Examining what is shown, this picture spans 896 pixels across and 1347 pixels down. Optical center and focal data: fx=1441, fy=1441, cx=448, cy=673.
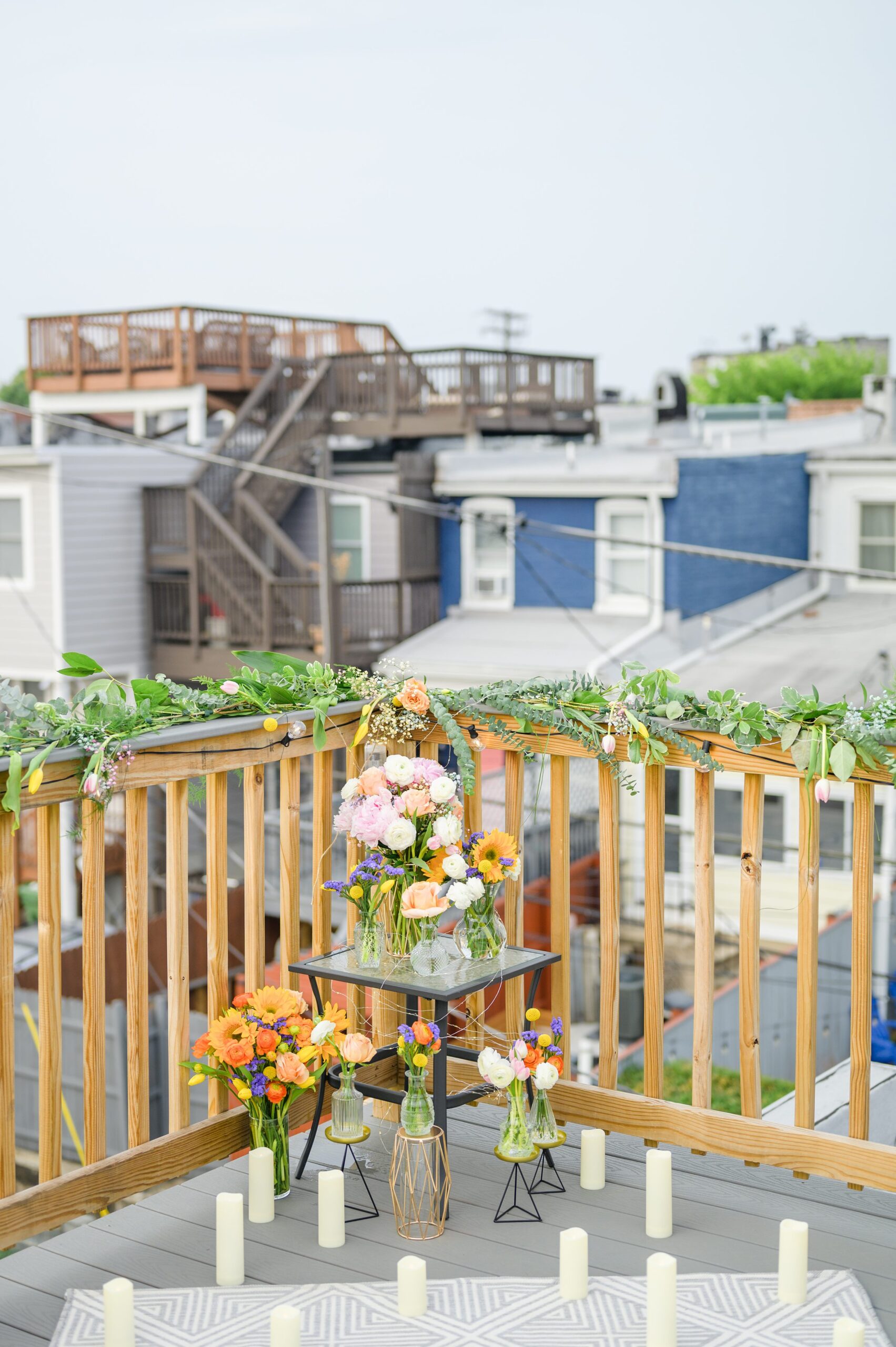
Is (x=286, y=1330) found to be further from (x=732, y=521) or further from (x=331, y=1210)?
(x=732, y=521)

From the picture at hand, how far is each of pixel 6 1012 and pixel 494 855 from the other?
1.21 meters

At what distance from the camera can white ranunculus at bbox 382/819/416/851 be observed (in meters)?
3.49

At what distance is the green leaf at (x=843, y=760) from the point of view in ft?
10.5

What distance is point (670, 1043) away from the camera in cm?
1141

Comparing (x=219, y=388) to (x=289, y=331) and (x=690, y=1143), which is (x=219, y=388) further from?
(x=690, y=1143)

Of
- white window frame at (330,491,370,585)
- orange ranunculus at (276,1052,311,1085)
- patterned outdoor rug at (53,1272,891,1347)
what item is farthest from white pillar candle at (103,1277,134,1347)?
white window frame at (330,491,370,585)

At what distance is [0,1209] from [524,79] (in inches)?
2639

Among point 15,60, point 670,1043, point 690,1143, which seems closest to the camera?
point 690,1143

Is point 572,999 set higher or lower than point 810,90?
lower

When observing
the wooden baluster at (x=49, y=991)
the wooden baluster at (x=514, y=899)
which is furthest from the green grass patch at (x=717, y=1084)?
the wooden baluster at (x=49, y=991)

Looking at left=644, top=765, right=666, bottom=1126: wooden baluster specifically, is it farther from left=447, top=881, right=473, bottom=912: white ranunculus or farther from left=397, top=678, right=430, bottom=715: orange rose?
left=397, top=678, right=430, bottom=715: orange rose

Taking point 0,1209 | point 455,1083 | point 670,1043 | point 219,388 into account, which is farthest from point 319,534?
point 0,1209

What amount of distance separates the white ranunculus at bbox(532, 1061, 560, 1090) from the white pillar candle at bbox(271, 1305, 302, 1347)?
87cm

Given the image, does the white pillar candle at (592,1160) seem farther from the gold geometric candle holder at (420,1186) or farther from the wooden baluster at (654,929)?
the gold geometric candle holder at (420,1186)
